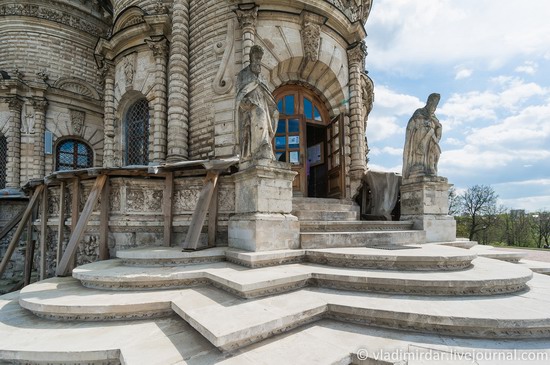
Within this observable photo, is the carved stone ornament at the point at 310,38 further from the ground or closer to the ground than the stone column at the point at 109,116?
further from the ground

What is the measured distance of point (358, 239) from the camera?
5.27 meters

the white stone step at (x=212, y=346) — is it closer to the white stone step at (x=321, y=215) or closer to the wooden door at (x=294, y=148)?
the white stone step at (x=321, y=215)

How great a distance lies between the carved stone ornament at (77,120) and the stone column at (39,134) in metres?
1.18

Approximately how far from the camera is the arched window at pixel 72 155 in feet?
45.4

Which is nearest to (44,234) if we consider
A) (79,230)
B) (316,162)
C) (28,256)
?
(28,256)

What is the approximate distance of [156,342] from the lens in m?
2.48

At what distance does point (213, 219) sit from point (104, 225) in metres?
2.35

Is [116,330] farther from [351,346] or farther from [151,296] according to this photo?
[351,346]

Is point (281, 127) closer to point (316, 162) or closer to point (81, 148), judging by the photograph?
point (316, 162)

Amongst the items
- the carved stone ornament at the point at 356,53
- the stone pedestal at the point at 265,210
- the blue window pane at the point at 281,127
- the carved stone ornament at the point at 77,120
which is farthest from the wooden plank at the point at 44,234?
the carved stone ornament at the point at 356,53

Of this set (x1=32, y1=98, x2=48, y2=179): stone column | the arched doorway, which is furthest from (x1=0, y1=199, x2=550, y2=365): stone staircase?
(x1=32, y1=98, x2=48, y2=179): stone column

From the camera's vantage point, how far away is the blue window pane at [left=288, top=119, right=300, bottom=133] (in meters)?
9.01

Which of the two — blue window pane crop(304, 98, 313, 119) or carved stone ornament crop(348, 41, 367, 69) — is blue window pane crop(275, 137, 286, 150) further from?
carved stone ornament crop(348, 41, 367, 69)

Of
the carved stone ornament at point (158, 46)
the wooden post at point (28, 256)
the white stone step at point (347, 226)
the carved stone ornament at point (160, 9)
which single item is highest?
the carved stone ornament at point (160, 9)
